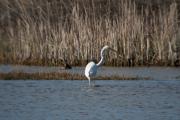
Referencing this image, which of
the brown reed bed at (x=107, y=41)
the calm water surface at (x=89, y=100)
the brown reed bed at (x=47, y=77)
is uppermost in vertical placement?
the brown reed bed at (x=107, y=41)

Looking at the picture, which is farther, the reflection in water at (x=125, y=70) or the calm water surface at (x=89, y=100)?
the reflection in water at (x=125, y=70)

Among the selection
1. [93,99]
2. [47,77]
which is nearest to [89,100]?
[93,99]

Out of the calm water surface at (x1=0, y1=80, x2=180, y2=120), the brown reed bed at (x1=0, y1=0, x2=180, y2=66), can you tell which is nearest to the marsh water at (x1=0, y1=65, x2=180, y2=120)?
the calm water surface at (x1=0, y1=80, x2=180, y2=120)

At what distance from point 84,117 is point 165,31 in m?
8.51

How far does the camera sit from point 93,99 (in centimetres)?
1497

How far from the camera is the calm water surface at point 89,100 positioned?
1303 cm

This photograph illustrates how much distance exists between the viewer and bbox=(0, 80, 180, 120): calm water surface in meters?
13.0

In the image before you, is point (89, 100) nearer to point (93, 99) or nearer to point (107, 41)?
point (93, 99)

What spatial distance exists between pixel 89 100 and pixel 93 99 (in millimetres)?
138

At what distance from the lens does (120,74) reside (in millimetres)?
19016

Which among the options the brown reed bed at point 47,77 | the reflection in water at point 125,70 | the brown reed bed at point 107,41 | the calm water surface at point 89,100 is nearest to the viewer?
the calm water surface at point 89,100

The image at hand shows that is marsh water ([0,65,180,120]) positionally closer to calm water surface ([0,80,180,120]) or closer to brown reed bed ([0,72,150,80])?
calm water surface ([0,80,180,120])

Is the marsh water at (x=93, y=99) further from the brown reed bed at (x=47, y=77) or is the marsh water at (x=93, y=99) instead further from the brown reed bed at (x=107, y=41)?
the brown reed bed at (x=107, y=41)

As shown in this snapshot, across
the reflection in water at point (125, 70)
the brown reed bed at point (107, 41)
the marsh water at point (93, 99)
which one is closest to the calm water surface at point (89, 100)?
the marsh water at point (93, 99)
